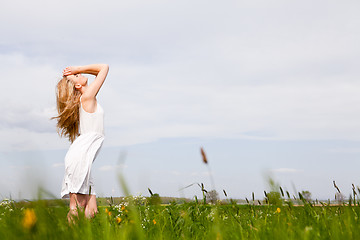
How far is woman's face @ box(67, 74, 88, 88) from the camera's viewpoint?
6781 mm

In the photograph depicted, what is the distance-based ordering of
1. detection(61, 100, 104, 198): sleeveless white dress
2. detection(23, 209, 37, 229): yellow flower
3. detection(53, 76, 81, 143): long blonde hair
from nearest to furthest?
detection(23, 209, 37, 229): yellow flower
detection(61, 100, 104, 198): sleeveless white dress
detection(53, 76, 81, 143): long blonde hair

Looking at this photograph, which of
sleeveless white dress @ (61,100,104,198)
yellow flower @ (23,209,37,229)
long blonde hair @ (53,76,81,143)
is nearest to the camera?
yellow flower @ (23,209,37,229)

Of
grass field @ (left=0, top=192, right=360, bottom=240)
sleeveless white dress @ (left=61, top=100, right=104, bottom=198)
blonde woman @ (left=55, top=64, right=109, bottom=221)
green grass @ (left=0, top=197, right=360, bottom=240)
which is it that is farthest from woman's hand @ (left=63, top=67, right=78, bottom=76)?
green grass @ (left=0, top=197, right=360, bottom=240)

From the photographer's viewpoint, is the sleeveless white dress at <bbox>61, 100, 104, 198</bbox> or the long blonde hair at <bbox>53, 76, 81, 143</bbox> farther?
the long blonde hair at <bbox>53, 76, 81, 143</bbox>

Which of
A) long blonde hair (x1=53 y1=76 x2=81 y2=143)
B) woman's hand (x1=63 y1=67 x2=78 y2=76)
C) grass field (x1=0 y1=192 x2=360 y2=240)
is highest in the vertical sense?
woman's hand (x1=63 y1=67 x2=78 y2=76)

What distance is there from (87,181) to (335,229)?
13.6 ft

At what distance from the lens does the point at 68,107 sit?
661 cm

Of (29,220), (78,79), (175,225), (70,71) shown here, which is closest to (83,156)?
(78,79)

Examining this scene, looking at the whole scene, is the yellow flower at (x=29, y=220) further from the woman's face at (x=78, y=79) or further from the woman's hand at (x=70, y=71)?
the woman's hand at (x=70, y=71)

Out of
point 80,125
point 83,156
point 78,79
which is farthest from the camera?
point 78,79

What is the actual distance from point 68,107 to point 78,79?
550 millimetres

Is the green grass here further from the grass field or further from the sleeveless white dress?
the sleeveless white dress

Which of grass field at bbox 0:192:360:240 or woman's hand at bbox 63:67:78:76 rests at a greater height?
woman's hand at bbox 63:67:78:76

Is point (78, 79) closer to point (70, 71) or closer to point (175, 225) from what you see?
point (70, 71)
